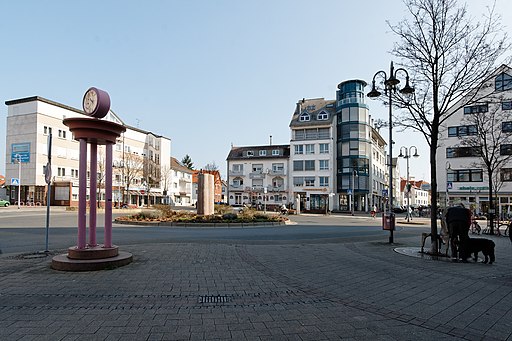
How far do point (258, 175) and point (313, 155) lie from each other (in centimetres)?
1165

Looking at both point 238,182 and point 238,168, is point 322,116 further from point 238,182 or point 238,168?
point 238,182

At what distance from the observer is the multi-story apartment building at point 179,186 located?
3344 inches

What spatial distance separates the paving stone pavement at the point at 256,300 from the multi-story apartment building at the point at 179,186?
76.3m

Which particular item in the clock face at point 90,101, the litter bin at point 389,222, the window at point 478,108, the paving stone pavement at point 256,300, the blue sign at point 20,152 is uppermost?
the blue sign at point 20,152

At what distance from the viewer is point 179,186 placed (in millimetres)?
89625

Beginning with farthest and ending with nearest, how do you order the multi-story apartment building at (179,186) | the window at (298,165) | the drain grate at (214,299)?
the multi-story apartment building at (179,186), the window at (298,165), the drain grate at (214,299)

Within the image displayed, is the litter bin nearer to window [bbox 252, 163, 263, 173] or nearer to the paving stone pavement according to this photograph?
the paving stone pavement

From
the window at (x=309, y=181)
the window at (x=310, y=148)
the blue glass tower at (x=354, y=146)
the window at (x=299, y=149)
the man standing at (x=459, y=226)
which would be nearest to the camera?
the man standing at (x=459, y=226)

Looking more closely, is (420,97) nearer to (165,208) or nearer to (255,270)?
(255,270)

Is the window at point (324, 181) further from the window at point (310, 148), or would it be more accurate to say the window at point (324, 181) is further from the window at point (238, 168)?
the window at point (238, 168)

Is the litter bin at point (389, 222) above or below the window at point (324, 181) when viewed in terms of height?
below

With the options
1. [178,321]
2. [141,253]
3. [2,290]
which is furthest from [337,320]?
[141,253]

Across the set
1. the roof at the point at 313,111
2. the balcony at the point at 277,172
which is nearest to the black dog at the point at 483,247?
the roof at the point at 313,111

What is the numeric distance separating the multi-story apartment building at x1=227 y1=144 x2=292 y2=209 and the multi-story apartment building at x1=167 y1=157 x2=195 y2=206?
18256mm
